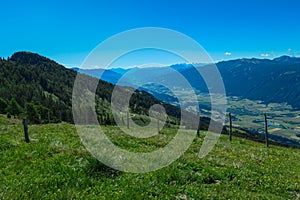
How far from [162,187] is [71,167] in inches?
173

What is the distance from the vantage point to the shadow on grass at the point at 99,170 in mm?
12180

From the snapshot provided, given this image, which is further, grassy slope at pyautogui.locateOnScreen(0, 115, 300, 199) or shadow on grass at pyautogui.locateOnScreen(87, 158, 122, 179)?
shadow on grass at pyautogui.locateOnScreen(87, 158, 122, 179)

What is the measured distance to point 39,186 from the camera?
10188 mm

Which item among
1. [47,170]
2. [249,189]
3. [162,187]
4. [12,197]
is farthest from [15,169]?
[249,189]

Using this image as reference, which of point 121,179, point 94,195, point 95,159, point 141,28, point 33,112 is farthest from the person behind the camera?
point 33,112

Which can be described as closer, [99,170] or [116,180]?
[116,180]

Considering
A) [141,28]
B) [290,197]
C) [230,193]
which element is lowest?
[290,197]

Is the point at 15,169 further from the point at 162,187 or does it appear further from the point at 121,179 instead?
the point at 162,187

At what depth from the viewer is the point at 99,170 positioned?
12805mm

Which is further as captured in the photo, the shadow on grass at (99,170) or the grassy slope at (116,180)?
the shadow on grass at (99,170)

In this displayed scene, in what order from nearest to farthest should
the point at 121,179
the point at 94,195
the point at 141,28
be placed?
the point at 94,195
the point at 121,179
the point at 141,28

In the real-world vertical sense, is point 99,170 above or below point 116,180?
above

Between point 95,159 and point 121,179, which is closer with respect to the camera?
point 121,179

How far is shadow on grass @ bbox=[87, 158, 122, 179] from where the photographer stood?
12180 mm
